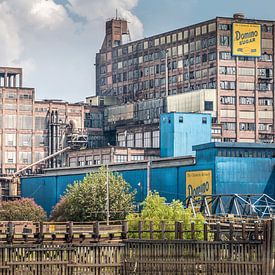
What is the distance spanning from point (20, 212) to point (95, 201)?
16.3 metres

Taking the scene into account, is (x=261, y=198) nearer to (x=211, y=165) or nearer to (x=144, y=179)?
(x=211, y=165)

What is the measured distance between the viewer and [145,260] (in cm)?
5791

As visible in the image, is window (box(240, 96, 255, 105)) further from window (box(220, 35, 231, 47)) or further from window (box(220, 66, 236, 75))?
window (box(220, 35, 231, 47))

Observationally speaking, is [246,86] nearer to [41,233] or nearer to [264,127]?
[264,127]

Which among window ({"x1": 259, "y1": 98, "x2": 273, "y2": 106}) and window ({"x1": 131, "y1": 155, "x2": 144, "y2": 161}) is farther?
window ({"x1": 259, "y1": 98, "x2": 273, "y2": 106})

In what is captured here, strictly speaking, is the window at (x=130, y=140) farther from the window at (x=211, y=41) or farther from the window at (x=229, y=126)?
the window at (x=211, y=41)

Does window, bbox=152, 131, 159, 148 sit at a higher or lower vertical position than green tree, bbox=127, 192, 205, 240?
higher

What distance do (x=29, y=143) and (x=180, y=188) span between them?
62.6 meters

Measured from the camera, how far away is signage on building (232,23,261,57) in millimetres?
168750

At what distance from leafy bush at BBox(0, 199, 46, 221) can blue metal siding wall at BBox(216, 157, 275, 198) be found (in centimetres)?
2557

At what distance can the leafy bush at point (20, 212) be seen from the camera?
125 m

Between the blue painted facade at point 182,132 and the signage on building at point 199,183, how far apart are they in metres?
31.8

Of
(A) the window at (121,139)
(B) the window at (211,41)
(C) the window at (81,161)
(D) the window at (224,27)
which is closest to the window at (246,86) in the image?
(B) the window at (211,41)

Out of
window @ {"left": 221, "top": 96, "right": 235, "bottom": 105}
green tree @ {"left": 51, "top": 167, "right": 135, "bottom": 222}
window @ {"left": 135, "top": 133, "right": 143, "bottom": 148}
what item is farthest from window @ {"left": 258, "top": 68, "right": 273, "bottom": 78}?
green tree @ {"left": 51, "top": 167, "right": 135, "bottom": 222}
